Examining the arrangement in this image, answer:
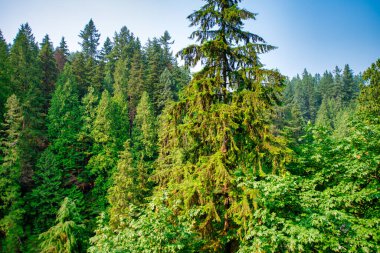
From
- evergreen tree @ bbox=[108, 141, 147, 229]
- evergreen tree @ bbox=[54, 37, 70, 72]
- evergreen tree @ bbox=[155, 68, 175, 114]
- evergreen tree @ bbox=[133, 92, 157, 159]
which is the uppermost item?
evergreen tree @ bbox=[54, 37, 70, 72]

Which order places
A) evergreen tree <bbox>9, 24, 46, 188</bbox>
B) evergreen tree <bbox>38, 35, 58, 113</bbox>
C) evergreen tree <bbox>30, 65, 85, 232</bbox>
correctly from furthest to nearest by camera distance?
evergreen tree <bbox>38, 35, 58, 113</bbox>
evergreen tree <bbox>9, 24, 46, 188</bbox>
evergreen tree <bbox>30, 65, 85, 232</bbox>

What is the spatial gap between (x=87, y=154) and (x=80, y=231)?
21.6 m

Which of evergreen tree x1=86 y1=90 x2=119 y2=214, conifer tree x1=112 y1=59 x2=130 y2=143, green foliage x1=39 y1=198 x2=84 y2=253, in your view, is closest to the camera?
green foliage x1=39 y1=198 x2=84 y2=253

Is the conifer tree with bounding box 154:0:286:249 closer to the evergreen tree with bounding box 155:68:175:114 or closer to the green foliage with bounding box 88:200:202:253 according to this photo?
the green foliage with bounding box 88:200:202:253

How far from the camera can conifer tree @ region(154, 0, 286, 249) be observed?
8430mm

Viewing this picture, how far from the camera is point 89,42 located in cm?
6353

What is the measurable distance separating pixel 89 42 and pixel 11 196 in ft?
157

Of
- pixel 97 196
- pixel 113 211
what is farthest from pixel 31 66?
pixel 113 211

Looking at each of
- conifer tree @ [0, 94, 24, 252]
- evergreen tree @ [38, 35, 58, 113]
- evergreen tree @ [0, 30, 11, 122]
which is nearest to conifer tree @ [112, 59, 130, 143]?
evergreen tree @ [38, 35, 58, 113]

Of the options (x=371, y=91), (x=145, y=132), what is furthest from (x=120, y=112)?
(x=371, y=91)

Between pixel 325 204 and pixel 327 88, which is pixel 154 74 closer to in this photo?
pixel 325 204

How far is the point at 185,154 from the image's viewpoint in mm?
10117

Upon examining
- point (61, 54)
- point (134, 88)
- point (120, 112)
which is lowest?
point (120, 112)

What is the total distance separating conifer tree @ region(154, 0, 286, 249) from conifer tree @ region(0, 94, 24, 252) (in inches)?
894
